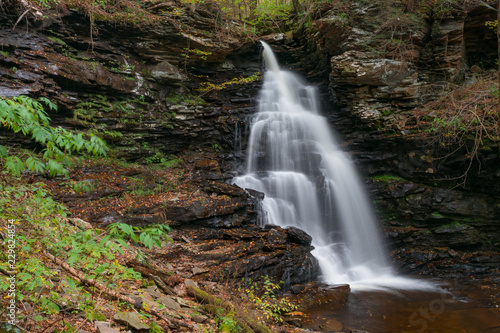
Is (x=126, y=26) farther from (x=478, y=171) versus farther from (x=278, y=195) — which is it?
(x=478, y=171)

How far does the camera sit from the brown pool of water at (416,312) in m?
5.58

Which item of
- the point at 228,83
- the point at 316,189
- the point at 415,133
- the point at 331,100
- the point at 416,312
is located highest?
the point at 228,83

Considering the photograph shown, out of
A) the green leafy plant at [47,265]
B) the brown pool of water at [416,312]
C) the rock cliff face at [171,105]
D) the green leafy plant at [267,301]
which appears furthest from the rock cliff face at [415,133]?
the green leafy plant at [47,265]

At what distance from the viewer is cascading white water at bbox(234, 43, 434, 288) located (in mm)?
9148

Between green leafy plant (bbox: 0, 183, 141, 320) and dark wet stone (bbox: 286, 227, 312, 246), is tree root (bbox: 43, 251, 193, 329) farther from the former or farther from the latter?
dark wet stone (bbox: 286, 227, 312, 246)

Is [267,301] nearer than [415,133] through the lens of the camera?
Yes

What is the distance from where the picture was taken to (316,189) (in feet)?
34.4

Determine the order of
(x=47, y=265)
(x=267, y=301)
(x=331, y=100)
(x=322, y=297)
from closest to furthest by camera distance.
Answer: (x=47, y=265)
(x=267, y=301)
(x=322, y=297)
(x=331, y=100)

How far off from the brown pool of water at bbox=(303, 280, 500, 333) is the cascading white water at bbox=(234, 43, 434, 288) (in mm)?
1185

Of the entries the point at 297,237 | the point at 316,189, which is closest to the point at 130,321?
the point at 297,237

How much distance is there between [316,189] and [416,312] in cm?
506

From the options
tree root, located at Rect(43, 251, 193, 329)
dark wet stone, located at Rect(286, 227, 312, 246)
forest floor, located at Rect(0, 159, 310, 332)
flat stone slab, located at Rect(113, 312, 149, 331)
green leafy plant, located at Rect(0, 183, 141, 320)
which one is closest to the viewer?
green leafy plant, located at Rect(0, 183, 141, 320)

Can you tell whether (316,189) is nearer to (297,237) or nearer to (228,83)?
(297,237)

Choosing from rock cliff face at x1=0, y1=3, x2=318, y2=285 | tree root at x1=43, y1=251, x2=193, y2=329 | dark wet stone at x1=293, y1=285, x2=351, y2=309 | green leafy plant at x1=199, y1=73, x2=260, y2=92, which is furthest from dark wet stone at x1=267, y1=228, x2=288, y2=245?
green leafy plant at x1=199, y1=73, x2=260, y2=92
